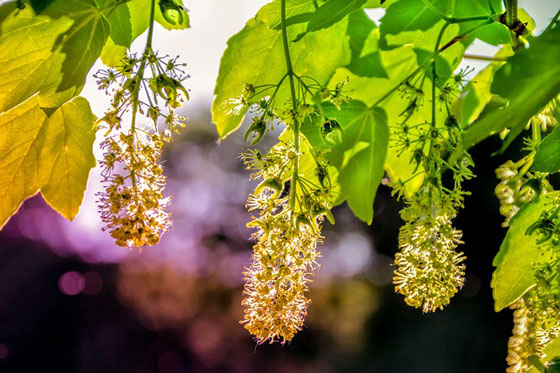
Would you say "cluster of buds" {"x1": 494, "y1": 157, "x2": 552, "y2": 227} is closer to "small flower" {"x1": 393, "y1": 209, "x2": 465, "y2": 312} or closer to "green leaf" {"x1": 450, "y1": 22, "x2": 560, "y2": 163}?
"small flower" {"x1": 393, "y1": 209, "x2": 465, "y2": 312}

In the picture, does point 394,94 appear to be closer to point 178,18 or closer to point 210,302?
point 178,18

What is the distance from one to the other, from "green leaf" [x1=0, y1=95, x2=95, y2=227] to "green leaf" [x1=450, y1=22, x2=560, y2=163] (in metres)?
0.45

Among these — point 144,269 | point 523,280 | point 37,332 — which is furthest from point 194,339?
point 523,280

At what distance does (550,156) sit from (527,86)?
0.38ft

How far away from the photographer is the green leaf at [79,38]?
1.74 feet

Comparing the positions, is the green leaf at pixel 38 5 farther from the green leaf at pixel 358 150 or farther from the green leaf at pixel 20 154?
the green leaf at pixel 358 150

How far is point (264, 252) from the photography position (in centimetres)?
60

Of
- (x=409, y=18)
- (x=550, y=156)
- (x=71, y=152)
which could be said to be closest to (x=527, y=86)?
(x=550, y=156)

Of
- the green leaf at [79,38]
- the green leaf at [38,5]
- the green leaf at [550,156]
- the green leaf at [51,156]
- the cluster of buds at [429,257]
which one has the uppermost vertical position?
the green leaf at [38,5]

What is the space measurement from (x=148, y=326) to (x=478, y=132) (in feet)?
26.1

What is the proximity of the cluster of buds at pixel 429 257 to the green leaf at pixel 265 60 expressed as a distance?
0.22 metres

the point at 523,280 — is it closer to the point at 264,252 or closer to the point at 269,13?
the point at 264,252

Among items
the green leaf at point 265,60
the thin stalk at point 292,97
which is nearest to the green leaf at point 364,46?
the green leaf at point 265,60

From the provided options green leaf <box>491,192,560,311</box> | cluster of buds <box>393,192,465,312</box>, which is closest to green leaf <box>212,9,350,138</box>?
cluster of buds <box>393,192,465,312</box>
